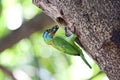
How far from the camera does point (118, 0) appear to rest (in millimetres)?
800

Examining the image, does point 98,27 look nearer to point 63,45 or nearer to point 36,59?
point 63,45

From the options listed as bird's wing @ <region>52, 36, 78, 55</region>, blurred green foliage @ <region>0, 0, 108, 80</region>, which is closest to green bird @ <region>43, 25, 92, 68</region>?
bird's wing @ <region>52, 36, 78, 55</region>

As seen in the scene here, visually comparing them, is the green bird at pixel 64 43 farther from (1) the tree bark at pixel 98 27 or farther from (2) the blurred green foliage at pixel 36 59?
(2) the blurred green foliage at pixel 36 59

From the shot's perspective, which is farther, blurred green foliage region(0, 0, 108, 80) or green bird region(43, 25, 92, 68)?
blurred green foliage region(0, 0, 108, 80)

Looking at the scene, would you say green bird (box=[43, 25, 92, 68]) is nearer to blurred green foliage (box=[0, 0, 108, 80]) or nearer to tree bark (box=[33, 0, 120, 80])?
tree bark (box=[33, 0, 120, 80])

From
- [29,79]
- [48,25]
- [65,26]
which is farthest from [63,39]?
[29,79]

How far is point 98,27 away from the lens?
2.63 ft

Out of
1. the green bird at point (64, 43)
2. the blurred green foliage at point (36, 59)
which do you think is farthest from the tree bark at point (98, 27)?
the blurred green foliage at point (36, 59)

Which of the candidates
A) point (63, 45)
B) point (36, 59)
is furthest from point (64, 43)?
point (36, 59)

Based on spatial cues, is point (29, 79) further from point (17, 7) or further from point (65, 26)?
point (65, 26)

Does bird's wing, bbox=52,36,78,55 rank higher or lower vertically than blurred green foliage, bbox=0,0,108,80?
lower

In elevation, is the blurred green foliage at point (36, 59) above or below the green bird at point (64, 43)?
above

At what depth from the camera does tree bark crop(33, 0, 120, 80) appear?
787 millimetres

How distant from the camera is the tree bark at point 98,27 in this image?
→ 2.58 ft
